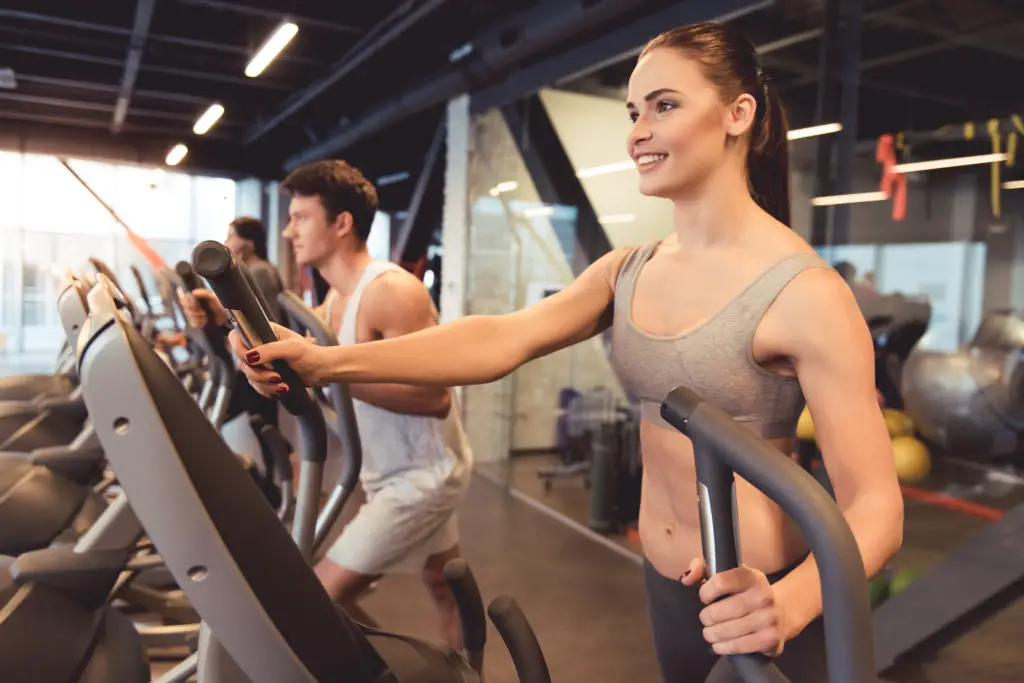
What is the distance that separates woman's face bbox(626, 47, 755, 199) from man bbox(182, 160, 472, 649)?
102cm

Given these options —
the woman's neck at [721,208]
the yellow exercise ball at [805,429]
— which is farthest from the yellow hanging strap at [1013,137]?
the woman's neck at [721,208]

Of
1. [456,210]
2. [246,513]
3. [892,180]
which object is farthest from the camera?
[456,210]

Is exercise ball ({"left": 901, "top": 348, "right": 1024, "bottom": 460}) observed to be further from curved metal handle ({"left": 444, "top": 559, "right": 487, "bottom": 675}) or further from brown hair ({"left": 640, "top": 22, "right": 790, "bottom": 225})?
curved metal handle ({"left": 444, "top": 559, "right": 487, "bottom": 675})

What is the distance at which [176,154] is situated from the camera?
32.9ft

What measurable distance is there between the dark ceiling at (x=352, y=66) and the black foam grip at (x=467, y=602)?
263 centimetres

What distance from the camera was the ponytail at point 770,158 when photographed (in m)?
1.11

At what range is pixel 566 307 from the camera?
48.8 inches

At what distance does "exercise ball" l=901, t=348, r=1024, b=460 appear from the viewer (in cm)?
269

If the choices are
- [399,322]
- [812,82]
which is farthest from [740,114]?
[812,82]

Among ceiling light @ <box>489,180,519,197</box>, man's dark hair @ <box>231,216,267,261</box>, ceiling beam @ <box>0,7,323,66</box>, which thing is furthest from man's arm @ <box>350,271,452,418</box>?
ceiling beam @ <box>0,7,323,66</box>

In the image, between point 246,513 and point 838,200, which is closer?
point 246,513

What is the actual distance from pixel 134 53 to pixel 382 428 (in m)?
5.97

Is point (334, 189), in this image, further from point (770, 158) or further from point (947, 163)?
point (947, 163)

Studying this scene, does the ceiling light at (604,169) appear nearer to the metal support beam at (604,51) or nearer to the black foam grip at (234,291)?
the metal support beam at (604,51)
